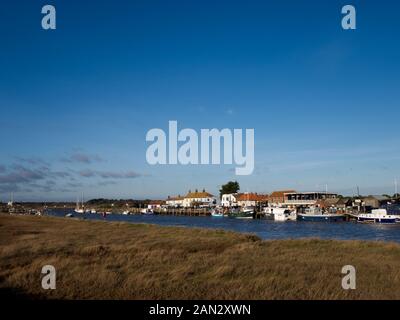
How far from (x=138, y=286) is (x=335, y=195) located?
16432 centimetres

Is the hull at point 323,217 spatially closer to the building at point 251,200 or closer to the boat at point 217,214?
the boat at point 217,214

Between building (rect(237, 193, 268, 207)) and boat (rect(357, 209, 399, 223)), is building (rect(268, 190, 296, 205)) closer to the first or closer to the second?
building (rect(237, 193, 268, 207))

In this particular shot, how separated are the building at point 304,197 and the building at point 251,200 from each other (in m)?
20.0

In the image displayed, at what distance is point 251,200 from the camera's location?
614 ft

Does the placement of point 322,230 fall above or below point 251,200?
below

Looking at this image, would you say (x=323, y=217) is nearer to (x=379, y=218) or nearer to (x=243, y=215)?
(x=379, y=218)

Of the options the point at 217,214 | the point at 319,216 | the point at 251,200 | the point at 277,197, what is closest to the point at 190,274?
the point at 319,216

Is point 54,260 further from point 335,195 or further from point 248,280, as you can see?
point 335,195

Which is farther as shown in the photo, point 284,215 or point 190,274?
point 284,215

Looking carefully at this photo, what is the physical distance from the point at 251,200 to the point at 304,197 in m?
30.8

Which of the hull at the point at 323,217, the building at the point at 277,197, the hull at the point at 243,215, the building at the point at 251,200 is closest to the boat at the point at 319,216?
the hull at the point at 323,217
